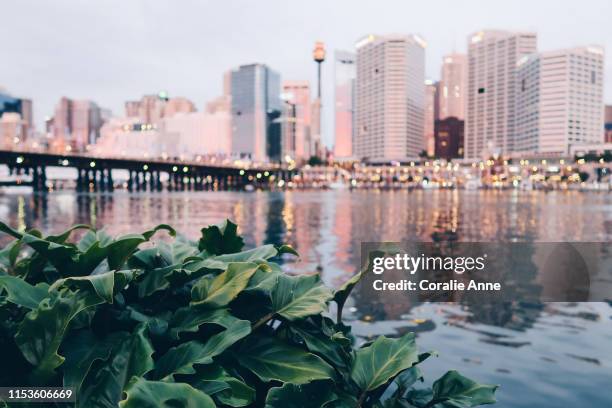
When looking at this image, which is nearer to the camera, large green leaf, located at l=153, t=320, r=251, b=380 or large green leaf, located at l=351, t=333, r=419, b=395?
large green leaf, located at l=153, t=320, r=251, b=380

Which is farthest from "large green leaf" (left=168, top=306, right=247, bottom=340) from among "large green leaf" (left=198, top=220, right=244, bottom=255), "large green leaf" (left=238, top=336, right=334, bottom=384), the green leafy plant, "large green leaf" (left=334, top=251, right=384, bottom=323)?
"large green leaf" (left=198, top=220, right=244, bottom=255)

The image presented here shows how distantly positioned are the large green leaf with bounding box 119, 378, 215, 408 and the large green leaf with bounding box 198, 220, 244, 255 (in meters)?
1.71

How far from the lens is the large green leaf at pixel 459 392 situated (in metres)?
3.03

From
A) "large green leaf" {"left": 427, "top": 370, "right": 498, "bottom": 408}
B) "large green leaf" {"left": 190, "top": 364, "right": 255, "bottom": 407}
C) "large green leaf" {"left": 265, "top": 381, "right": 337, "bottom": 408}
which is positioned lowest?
"large green leaf" {"left": 427, "top": 370, "right": 498, "bottom": 408}

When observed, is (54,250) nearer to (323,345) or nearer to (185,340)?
(185,340)

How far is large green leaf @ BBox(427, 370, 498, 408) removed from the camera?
303cm

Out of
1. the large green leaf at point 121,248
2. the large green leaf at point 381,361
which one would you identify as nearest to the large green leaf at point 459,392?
the large green leaf at point 381,361

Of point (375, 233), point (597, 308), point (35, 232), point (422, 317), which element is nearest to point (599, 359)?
point (422, 317)

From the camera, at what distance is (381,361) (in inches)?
110

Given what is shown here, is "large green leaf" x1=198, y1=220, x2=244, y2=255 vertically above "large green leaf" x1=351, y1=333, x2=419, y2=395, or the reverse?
"large green leaf" x1=198, y1=220, x2=244, y2=255

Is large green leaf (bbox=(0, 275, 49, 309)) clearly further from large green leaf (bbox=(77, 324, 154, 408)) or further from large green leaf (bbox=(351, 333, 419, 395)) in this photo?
large green leaf (bbox=(351, 333, 419, 395))

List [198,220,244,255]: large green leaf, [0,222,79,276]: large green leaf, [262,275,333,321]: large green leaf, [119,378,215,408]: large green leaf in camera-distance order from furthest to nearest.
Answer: [198,220,244,255]: large green leaf → [0,222,79,276]: large green leaf → [262,275,333,321]: large green leaf → [119,378,215,408]: large green leaf

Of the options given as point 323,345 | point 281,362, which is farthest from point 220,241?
point 281,362

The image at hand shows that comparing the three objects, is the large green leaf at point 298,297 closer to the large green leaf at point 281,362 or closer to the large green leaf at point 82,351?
the large green leaf at point 281,362
